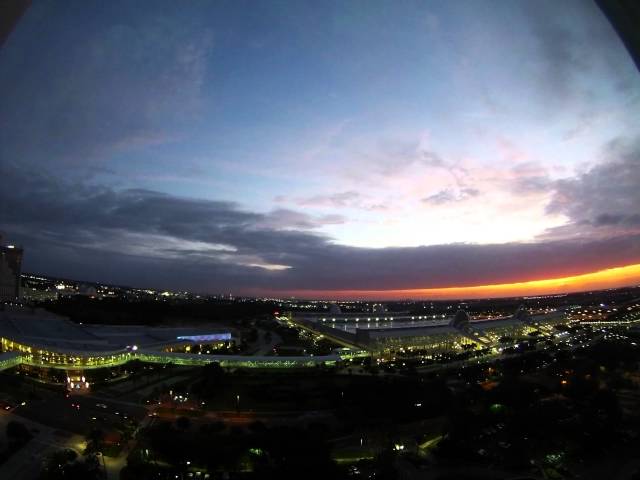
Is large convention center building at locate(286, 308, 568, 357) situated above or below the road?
above

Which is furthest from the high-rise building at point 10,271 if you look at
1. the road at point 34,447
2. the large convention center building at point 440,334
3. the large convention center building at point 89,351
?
the road at point 34,447

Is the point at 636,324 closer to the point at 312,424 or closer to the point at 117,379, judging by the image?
the point at 312,424

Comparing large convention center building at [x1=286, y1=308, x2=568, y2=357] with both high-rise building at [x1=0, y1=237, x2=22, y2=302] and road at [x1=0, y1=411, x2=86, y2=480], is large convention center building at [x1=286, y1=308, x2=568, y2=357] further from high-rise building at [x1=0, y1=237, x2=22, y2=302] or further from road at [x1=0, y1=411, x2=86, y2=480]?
high-rise building at [x1=0, y1=237, x2=22, y2=302]

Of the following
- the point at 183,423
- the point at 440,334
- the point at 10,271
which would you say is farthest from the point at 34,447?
the point at 10,271

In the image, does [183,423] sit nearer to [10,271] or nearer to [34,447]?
[34,447]

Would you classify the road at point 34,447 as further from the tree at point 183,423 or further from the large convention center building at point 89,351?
the large convention center building at point 89,351

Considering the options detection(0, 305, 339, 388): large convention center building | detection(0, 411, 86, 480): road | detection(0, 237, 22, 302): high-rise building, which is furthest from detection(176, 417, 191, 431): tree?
detection(0, 237, 22, 302): high-rise building

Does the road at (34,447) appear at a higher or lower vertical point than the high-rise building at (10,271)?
lower

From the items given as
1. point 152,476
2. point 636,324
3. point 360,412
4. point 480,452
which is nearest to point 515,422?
point 480,452
